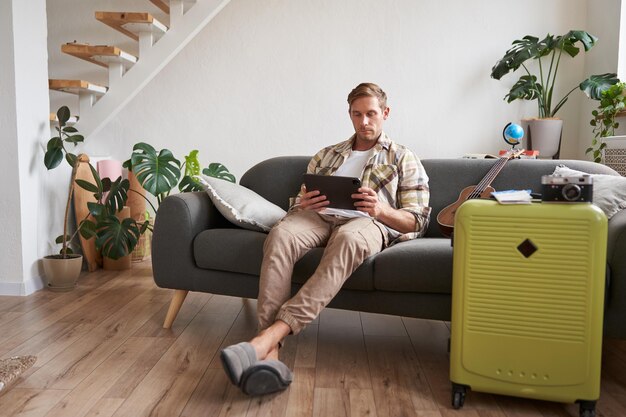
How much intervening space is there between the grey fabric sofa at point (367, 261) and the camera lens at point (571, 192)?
0.32m

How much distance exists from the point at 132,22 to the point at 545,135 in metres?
2.90

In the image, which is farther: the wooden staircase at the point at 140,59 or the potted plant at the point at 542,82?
the wooden staircase at the point at 140,59

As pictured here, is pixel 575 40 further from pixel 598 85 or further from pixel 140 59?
pixel 140 59

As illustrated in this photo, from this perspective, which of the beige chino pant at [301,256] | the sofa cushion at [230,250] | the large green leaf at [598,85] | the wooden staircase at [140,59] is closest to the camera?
the beige chino pant at [301,256]

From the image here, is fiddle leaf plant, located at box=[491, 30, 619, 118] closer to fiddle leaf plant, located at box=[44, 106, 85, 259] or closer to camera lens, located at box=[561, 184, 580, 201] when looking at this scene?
camera lens, located at box=[561, 184, 580, 201]

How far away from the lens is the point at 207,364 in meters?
2.24

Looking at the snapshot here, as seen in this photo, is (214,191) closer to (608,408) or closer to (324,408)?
(324,408)

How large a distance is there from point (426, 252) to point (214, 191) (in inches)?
40.2

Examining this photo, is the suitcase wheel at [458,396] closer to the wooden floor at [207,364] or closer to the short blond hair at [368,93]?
the wooden floor at [207,364]

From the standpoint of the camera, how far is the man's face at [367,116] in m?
2.62

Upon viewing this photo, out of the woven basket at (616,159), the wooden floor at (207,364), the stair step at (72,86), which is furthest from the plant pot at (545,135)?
the stair step at (72,86)

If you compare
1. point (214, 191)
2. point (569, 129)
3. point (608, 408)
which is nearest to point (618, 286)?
point (608, 408)

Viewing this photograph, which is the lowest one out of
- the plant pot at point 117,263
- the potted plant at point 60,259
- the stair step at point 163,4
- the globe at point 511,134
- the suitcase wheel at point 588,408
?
the plant pot at point 117,263

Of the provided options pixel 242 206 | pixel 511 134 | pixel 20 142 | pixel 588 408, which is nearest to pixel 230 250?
pixel 242 206
